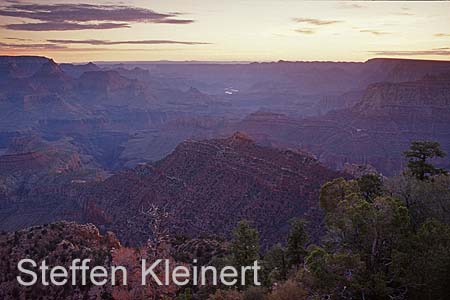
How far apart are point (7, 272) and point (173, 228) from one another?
2371cm

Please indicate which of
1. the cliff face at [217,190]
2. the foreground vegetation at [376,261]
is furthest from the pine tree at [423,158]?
the cliff face at [217,190]

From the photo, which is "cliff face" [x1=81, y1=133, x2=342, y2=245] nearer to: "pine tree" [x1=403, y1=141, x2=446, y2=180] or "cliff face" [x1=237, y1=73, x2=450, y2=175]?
"pine tree" [x1=403, y1=141, x2=446, y2=180]

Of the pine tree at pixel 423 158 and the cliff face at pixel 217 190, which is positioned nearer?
the pine tree at pixel 423 158

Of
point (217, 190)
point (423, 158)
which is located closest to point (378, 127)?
point (217, 190)

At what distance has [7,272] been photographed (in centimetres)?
A: 2639

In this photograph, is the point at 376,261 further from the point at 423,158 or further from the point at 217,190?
the point at 217,190

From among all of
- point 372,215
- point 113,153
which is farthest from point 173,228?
point 113,153

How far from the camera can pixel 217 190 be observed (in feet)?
188

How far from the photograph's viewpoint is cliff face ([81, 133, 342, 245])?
49.3 meters

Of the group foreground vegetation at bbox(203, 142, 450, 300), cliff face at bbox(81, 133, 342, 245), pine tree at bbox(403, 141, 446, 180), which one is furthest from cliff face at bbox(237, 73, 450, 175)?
foreground vegetation at bbox(203, 142, 450, 300)

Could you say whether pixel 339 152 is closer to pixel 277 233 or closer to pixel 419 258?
pixel 277 233

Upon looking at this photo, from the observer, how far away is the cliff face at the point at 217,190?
49312 mm

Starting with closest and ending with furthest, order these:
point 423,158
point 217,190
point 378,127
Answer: point 423,158 → point 217,190 → point 378,127

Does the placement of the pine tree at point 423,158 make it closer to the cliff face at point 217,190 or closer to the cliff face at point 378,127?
the cliff face at point 217,190
